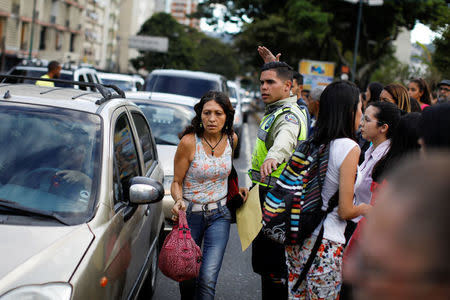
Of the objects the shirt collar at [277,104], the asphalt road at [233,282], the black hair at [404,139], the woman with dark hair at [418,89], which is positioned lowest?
the asphalt road at [233,282]

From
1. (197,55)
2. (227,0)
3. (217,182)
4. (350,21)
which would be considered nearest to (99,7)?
(197,55)

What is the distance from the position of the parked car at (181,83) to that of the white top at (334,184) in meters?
8.53

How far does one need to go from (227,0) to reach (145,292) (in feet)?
91.7

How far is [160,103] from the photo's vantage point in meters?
7.84

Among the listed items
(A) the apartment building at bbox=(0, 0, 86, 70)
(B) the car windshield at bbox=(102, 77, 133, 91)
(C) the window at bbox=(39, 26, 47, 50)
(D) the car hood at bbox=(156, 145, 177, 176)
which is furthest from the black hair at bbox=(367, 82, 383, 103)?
(C) the window at bbox=(39, 26, 47, 50)

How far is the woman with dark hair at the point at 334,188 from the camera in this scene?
296cm

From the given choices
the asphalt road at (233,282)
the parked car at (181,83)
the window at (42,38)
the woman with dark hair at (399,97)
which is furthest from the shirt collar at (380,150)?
the window at (42,38)

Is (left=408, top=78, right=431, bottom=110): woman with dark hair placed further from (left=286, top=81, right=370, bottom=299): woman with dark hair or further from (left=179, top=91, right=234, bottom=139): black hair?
(left=286, top=81, right=370, bottom=299): woman with dark hair

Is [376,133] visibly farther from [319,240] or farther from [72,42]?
[72,42]

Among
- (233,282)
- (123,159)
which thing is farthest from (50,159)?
(233,282)

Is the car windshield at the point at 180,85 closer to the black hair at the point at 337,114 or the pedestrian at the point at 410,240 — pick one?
the black hair at the point at 337,114

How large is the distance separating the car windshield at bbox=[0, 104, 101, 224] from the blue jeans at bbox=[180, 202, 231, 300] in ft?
3.08

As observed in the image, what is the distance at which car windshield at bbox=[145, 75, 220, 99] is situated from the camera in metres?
11.5

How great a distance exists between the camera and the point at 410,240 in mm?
795
